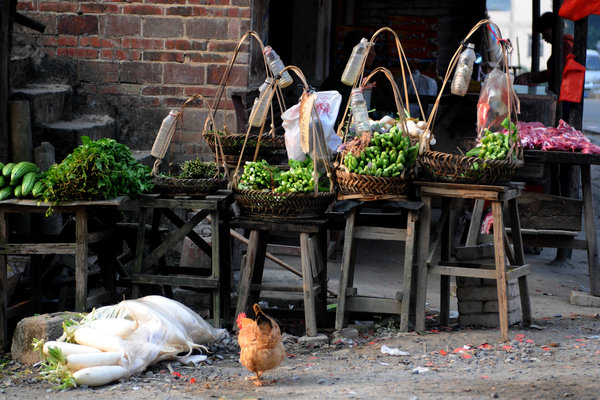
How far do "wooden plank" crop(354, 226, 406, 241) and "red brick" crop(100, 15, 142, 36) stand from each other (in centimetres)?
349

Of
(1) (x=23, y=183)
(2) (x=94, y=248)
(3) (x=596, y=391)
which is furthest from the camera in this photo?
(2) (x=94, y=248)

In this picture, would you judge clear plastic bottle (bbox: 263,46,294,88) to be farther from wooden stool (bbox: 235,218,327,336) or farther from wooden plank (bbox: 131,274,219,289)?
wooden plank (bbox: 131,274,219,289)

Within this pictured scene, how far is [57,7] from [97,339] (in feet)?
14.5

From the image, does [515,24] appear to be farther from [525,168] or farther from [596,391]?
[596,391]

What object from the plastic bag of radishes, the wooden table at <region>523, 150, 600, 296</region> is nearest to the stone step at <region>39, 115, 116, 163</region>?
the plastic bag of radishes

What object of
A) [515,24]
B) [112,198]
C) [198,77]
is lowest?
[112,198]

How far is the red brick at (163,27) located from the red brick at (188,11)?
0.22ft

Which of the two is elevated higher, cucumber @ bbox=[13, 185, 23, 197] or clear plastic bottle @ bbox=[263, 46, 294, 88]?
clear plastic bottle @ bbox=[263, 46, 294, 88]

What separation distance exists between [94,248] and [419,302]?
2696 mm

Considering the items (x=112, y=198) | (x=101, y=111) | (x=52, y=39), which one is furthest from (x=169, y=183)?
(x=52, y=39)

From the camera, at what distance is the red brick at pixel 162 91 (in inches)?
307

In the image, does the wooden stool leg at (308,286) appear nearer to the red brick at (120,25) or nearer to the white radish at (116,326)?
the white radish at (116,326)

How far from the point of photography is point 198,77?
25.4 feet

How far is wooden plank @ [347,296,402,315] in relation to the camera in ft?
18.7
